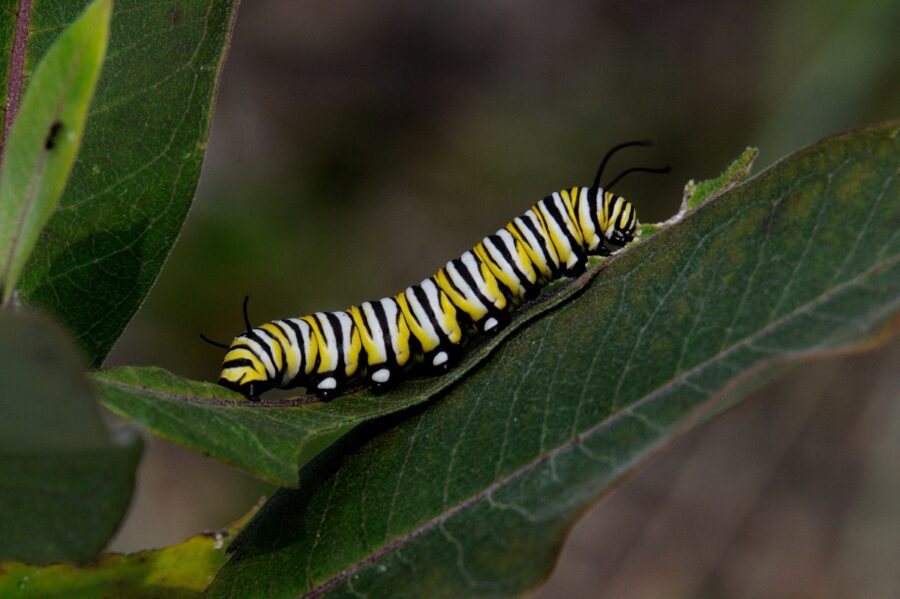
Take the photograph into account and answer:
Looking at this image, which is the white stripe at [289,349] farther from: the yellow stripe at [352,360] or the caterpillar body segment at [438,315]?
the yellow stripe at [352,360]

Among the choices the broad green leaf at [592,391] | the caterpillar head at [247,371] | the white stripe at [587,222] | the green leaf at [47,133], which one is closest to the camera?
the green leaf at [47,133]

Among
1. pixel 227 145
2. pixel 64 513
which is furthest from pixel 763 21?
pixel 64 513

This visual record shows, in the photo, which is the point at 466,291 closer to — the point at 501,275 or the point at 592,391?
the point at 501,275

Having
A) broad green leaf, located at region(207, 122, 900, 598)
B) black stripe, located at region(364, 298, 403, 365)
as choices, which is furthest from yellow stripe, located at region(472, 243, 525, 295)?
broad green leaf, located at region(207, 122, 900, 598)

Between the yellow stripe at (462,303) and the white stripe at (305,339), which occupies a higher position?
the white stripe at (305,339)

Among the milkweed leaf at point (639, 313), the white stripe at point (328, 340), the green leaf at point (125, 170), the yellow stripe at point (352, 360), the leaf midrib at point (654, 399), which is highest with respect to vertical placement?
the green leaf at point (125, 170)

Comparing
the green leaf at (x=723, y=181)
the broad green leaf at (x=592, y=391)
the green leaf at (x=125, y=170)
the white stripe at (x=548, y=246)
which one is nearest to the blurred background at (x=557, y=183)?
the white stripe at (x=548, y=246)
